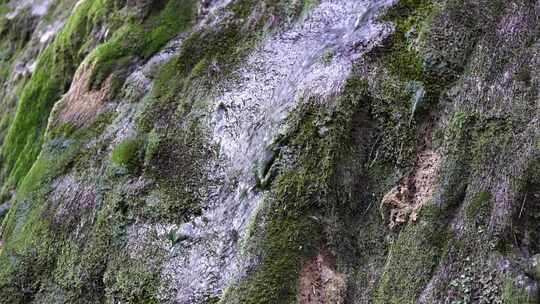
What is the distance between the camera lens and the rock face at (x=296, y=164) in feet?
18.6

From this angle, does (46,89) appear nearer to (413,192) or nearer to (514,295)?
(413,192)

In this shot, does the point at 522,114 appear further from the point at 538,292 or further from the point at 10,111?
the point at 10,111

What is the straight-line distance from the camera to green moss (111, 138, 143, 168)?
8.73 m

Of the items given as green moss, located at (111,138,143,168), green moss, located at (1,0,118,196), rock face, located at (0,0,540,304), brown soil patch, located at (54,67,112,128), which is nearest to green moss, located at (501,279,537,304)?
rock face, located at (0,0,540,304)

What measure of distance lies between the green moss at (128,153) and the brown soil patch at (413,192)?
13.8 ft

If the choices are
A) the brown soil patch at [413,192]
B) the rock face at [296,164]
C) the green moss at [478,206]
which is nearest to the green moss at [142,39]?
the rock face at [296,164]

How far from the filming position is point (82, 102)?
35.0ft

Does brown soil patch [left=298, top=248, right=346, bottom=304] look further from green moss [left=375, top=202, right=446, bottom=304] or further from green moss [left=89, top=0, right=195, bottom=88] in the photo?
green moss [left=89, top=0, right=195, bottom=88]

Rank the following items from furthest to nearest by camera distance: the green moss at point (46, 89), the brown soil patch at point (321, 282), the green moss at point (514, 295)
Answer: the green moss at point (46, 89)
the brown soil patch at point (321, 282)
the green moss at point (514, 295)

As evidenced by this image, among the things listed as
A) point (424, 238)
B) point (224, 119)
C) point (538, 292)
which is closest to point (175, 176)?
point (224, 119)

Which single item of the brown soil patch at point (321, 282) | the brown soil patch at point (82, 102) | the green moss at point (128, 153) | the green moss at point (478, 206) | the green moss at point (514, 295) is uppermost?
the brown soil patch at point (82, 102)

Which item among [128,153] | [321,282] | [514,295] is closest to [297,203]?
[321,282]

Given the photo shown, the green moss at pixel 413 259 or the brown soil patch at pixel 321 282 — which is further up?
the green moss at pixel 413 259

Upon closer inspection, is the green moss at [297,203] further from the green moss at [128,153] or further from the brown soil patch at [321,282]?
the green moss at [128,153]
